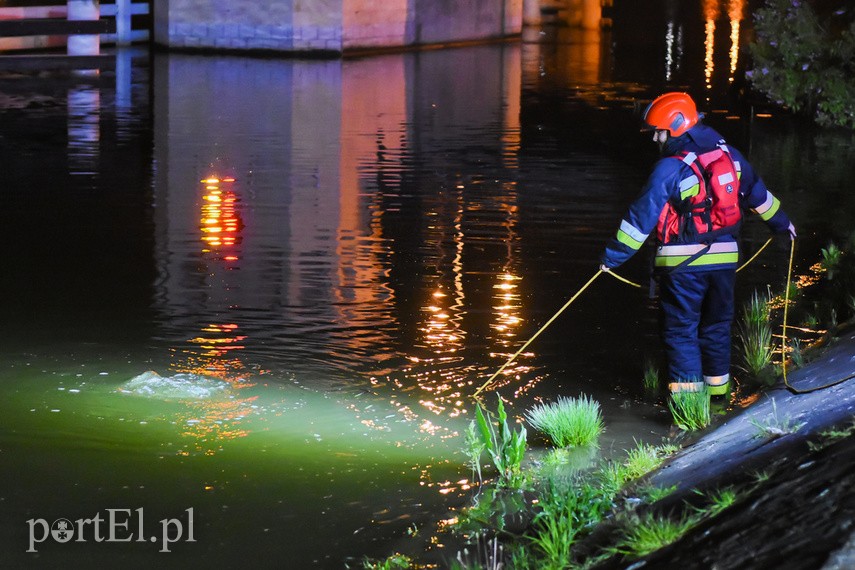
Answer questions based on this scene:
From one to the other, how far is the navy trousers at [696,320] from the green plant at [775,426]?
0.72 m

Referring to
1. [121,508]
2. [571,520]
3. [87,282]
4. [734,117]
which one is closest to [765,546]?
[571,520]

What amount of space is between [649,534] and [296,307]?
432cm

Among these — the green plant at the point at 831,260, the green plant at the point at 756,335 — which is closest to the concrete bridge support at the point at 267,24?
the green plant at the point at 831,260

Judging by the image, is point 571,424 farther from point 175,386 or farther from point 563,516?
point 175,386

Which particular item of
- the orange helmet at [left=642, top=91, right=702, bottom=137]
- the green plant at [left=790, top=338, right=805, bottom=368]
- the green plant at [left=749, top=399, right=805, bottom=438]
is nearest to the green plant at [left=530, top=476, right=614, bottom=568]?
the green plant at [left=749, top=399, right=805, bottom=438]

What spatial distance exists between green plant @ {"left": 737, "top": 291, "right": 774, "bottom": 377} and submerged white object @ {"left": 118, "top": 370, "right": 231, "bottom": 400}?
2.96m

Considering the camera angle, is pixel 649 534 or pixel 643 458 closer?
pixel 649 534

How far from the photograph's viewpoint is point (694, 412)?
623cm

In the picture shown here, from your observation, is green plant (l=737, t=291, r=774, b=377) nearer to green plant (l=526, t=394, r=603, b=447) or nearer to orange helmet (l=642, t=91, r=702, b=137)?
green plant (l=526, t=394, r=603, b=447)

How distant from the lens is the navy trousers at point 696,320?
6281mm

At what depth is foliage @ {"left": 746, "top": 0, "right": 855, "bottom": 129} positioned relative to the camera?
17.4 metres

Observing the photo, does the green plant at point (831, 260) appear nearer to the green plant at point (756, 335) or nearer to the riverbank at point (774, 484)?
the green plant at point (756, 335)

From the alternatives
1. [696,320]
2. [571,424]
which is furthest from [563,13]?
[571,424]

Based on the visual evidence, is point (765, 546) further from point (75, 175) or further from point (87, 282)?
point (75, 175)
